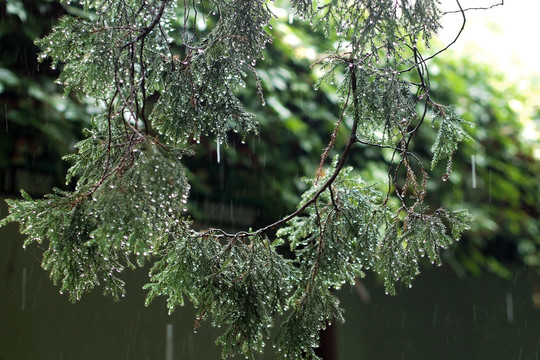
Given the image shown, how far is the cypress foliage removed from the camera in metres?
1.30

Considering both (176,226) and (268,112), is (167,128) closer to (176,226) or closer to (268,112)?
(176,226)

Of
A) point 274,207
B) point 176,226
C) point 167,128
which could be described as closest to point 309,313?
point 176,226

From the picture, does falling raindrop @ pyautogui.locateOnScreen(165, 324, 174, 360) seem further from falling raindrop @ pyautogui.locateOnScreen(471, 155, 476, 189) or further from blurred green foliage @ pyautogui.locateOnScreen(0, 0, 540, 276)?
falling raindrop @ pyautogui.locateOnScreen(471, 155, 476, 189)

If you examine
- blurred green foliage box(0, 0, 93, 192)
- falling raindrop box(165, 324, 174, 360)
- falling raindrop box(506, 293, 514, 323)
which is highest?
blurred green foliage box(0, 0, 93, 192)

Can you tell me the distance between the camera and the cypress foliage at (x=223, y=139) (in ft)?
4.25

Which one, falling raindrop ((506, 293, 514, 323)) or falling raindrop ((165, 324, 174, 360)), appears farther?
falling raindrop ((506, 293, 514, 323))

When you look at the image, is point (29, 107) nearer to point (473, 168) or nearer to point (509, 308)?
point (473, 168)

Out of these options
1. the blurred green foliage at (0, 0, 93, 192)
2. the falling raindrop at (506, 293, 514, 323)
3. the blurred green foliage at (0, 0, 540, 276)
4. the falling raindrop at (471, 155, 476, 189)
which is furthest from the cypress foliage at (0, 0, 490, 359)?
the falling raindrop at (506, 293, 514, 323)

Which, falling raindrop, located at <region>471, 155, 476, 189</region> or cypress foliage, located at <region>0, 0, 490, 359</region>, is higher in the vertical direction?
falling raindrop, located at <region>471, 155, 476, 189</region>

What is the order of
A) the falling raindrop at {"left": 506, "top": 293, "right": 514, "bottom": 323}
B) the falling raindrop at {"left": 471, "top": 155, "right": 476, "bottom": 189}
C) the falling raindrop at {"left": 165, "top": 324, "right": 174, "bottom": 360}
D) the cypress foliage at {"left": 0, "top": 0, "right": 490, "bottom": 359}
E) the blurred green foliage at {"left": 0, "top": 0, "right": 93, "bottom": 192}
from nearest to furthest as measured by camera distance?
the cypress foliage at {"left": 0, "top": 0, "right": 490, "bottom": 359} < the blurred green foliage at {"left": 0, "top": 0, "right": 93, "bottom": 192} < the falling raindrop at {"left": 165, "top": 324, "right": 174, "bottom": 360} < the falling raindrop at {"left": 471, "top": 155, "right": 476, "bottom": 189} < the falling raindrop at {"left": 506, "top": 293, "right": 514, "bottom": 323}

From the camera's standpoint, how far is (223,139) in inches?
62.0

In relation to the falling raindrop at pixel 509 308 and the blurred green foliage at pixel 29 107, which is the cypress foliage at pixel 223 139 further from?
the falling raindrop at pixel 509 308

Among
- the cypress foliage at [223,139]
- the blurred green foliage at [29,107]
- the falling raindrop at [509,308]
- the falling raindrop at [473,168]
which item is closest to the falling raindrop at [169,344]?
the blurred green foliage at [29,107]

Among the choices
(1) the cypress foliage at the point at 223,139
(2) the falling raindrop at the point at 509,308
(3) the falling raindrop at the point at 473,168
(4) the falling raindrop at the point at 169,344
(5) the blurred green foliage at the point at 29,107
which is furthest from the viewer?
(2) the falling raindrop at the point at 509,308
